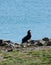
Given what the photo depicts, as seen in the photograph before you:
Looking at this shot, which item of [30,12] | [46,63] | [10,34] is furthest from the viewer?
[30,12]

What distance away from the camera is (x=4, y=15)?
40.8 meters

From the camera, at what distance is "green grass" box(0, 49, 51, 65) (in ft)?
48.4

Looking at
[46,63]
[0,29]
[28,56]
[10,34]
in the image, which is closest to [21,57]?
[28,56]

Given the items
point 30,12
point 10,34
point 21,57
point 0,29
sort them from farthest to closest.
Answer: point 30,12 < point 0,29 < point 10,34 < point 21,57

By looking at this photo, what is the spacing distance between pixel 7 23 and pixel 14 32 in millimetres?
5352

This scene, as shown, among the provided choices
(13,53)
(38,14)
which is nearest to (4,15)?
(38,14)

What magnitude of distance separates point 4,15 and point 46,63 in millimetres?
26524

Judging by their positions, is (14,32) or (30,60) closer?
(30,60)

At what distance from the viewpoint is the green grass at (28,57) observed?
48.4 ft

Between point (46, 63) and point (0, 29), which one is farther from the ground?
point (0, 29)

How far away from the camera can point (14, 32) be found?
93.7ft

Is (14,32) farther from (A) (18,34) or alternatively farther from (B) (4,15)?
(B) (4,15)

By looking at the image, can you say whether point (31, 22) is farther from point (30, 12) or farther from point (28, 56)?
point (28, 56)

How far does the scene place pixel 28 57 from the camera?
1566 cm
